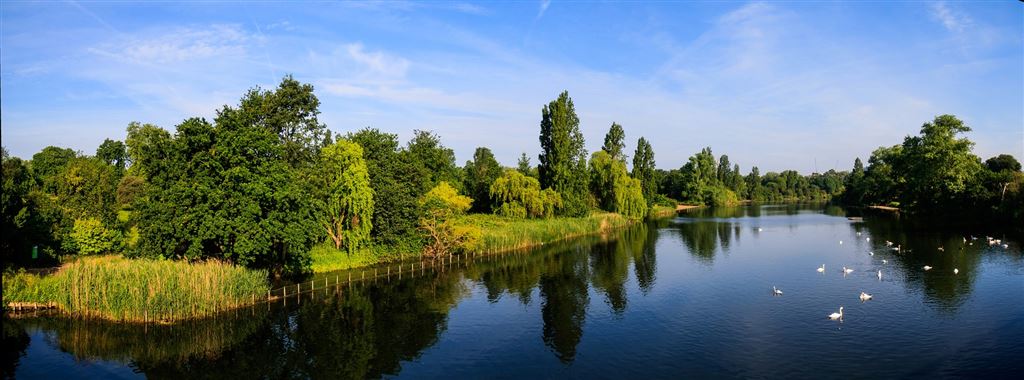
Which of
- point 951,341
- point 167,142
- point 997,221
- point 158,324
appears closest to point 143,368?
point 158,324

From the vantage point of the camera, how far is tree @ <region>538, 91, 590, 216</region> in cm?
8519

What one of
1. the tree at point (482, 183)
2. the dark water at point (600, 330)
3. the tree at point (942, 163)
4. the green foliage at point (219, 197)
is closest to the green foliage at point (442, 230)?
the dark water at point (600, 330)

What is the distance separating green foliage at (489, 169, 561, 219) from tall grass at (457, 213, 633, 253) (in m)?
1.45

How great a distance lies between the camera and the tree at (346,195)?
47.2 meters

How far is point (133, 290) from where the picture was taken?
99.0ft

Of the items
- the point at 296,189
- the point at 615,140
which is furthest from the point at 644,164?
the point at 296,189

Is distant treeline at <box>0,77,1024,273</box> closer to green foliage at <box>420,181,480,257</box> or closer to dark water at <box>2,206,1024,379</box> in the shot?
green foliage at <box>420,181,480,257</box>

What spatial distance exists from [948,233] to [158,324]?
7917 cm

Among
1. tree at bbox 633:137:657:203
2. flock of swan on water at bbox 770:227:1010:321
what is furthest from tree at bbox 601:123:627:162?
flock of swan on water at bbox 770:227:1010:321

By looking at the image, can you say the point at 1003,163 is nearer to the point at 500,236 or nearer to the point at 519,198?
the point at 519,198

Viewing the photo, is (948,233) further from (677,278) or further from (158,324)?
(158,324)

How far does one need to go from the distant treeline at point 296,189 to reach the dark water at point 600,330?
6004 millimetres

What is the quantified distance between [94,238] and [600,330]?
4385cm

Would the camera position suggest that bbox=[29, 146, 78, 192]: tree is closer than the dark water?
No
